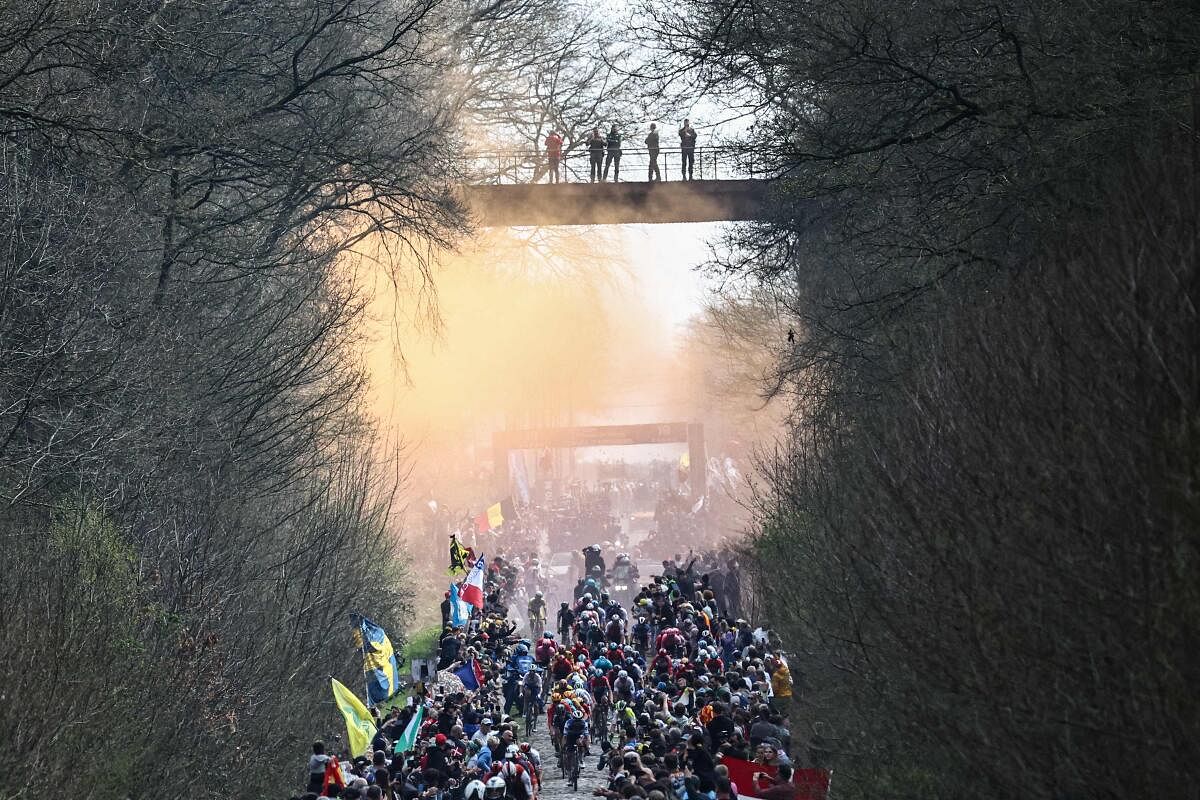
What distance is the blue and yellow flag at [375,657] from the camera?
97.8ft

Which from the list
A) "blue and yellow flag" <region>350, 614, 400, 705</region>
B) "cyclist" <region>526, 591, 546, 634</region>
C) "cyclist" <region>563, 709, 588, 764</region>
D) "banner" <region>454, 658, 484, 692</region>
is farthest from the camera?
"cyclist" <region>526, 591, 546, 634</region>

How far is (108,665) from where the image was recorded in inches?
687

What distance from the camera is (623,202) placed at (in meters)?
38.9

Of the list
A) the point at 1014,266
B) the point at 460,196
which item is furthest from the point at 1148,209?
the point at 460,196

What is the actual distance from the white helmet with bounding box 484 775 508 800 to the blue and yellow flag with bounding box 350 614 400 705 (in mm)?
7905

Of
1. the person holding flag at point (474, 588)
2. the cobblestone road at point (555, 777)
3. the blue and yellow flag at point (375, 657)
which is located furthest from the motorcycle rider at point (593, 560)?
the cobblestone road at point (555, 777)

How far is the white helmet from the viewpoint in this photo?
858 inches

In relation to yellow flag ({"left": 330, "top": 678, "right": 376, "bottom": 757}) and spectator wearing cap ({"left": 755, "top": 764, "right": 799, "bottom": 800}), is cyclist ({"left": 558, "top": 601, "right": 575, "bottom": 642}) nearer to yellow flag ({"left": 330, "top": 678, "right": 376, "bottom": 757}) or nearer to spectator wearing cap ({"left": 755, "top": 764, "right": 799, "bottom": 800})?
yellow flag ({"left": 330, "top": 678, "right": 376, "bottom": 757})

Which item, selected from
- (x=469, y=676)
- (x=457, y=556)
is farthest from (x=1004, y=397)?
(x=457, y=556)

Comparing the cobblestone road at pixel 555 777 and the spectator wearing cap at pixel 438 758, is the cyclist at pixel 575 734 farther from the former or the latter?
the spectator wearing cap at pixel 438 758

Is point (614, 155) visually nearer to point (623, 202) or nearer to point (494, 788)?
point (623, 202)

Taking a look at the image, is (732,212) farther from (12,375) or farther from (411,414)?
(411,414)

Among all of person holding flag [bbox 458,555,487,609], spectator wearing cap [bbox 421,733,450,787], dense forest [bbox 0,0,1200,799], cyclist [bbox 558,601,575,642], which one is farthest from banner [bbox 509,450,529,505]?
spectator wearing cap [bbox 421,733,450,787]

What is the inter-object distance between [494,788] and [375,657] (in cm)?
885
